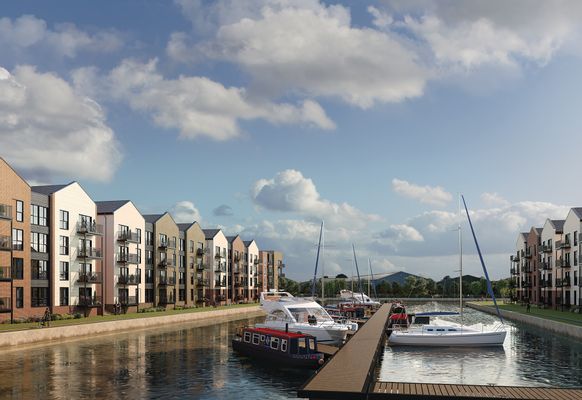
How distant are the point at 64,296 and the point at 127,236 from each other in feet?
44.6

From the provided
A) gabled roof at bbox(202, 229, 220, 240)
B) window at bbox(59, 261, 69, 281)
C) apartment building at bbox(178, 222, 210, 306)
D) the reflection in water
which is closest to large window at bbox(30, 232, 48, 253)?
window at bbox(59, 261, 69, 281)

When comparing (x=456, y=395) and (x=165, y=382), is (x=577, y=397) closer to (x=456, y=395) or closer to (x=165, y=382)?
(x=456, y=395)

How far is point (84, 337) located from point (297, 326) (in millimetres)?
17615

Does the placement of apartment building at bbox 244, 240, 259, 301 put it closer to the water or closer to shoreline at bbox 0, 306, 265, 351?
shoreline at bbox 0, 306, 265, 351

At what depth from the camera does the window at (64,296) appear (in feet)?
210

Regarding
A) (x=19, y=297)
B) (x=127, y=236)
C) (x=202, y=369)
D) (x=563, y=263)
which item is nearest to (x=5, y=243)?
(x=19, y=297)

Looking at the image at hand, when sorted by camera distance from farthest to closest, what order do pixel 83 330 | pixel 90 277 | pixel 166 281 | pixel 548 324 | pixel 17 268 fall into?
pixel 166 281 < pixel 90 277 < pixel 548 324 < pixel 17 268 < pixel 83 330

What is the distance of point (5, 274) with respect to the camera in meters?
53.7

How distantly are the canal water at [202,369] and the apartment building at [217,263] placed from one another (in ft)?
186

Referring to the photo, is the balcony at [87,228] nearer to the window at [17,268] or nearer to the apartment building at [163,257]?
the window at [17,268]

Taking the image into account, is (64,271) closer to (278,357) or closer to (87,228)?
(87,228)

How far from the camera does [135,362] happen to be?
37.6 metres

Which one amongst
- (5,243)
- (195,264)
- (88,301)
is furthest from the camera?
(195,264)

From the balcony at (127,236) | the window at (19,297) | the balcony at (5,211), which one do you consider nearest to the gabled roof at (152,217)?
the balcony at (127,236)
